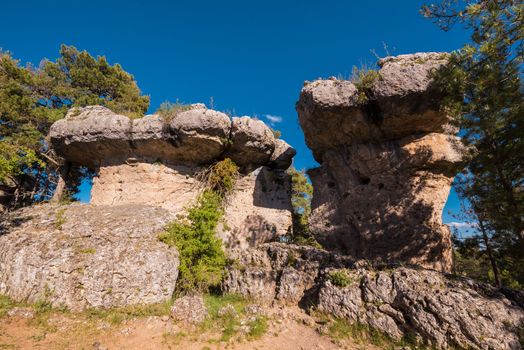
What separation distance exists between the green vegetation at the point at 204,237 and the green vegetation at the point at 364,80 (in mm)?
6645

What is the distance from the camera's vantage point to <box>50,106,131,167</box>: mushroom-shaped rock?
11594 millimetres

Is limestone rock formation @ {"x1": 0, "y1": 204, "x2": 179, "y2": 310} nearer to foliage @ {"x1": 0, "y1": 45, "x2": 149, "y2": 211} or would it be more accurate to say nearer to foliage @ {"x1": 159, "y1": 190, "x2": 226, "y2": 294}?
foliage @ {"x1": 159, "y1": 190, "x2": 226, "y2": 294}

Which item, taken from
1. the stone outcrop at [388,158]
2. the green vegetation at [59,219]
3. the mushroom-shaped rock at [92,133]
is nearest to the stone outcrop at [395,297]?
the stone outcrop at [388,158]

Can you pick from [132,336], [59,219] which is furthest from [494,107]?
[59,219]

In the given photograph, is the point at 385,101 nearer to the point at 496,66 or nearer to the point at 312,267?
the point at 496,66

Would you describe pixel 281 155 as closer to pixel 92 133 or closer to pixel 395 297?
pixel 395 297

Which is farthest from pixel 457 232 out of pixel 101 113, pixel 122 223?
pixel 101 113

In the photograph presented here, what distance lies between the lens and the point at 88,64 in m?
16.5

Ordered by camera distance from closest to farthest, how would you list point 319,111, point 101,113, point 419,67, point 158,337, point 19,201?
1. point 158,337
2. point 419,67
3. point 319,111
4. point 101,113
5. point 19,201

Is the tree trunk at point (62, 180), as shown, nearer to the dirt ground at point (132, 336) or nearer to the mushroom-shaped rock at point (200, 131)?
the mushroom-shaped rock at point (200, 131)

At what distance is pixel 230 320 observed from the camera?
7.26 metres

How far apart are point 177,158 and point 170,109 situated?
2427 millimetres

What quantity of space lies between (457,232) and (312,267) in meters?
6.38

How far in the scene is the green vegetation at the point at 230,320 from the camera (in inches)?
265
